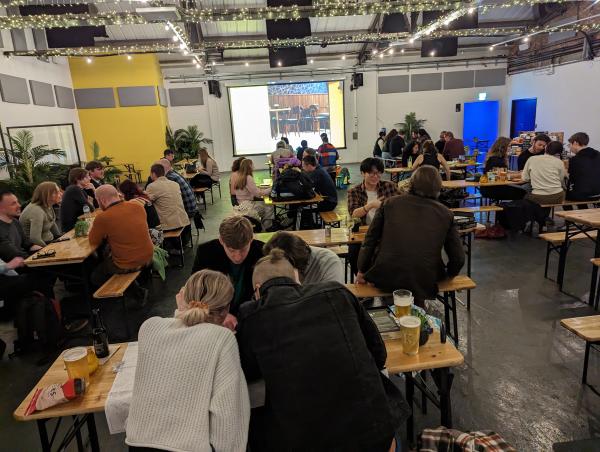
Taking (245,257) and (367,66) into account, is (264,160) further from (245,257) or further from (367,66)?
(245,257)

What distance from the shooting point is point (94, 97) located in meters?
12.4

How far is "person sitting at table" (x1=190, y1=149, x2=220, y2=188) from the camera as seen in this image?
28.5 feet

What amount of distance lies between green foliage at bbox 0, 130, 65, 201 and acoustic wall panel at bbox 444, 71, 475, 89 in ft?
41.4

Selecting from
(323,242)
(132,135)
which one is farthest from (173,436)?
(132,135)

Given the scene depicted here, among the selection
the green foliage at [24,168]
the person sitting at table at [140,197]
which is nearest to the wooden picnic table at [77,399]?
the person sitting at table at [140,197]

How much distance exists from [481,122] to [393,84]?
3.35 m

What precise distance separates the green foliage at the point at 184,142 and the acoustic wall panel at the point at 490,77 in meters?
9.81

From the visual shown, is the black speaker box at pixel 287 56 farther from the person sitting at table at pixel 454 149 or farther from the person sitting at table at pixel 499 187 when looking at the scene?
the person sitting at table at pixel 499 187

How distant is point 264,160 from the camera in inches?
575

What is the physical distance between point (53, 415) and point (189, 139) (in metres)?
12.8

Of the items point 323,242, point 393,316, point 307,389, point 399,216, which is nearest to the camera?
point 307,389

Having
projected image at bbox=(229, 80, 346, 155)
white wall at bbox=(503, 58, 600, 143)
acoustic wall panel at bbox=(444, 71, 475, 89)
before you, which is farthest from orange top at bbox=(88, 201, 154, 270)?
acoustic wall panel at bbox=(444, 71, 475, 89)

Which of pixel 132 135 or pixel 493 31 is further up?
pixel 493 31

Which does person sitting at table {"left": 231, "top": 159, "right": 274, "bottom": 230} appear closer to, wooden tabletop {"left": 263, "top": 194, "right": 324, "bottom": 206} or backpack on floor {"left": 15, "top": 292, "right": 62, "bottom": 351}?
wooden tabletop {"left": 263, "top": 194, "right": 324, "bottom": 206}
